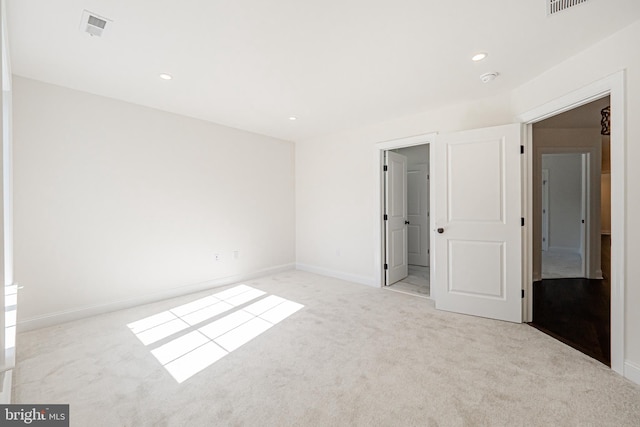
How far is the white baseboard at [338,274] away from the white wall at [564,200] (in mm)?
5875

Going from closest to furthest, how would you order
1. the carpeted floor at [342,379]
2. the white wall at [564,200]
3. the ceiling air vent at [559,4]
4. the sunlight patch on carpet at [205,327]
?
the carpeted floor at [342,379]
the ceiling air vent at [559,4]
the sunlight patch on carpet at [205,327]
the white wall at [564,200]

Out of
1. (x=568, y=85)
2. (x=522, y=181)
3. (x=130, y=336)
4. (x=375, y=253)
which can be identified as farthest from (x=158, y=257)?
(x=568, y=85)

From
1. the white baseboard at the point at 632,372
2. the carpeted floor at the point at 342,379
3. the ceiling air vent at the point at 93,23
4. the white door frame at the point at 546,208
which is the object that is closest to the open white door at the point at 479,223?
the carpeted floor at the point at 342,379

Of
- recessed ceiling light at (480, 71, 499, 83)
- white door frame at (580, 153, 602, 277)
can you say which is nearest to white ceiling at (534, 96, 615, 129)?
white door frame at (580, 153, 602, 277)

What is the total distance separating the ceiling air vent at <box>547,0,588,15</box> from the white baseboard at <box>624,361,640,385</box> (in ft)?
8.24

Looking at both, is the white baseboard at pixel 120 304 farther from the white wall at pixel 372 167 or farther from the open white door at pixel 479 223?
the open white door at pixel 479 223

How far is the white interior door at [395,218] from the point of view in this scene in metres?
4.34

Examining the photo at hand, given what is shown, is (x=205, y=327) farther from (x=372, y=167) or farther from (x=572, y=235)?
(x=572, y=235)

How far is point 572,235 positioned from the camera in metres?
6.91

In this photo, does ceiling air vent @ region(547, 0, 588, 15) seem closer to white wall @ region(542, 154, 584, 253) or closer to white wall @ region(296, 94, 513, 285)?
white wall @ region(296, 94, 513, 285)

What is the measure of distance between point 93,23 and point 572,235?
9.58m

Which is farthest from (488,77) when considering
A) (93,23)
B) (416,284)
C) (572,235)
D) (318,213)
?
(572,235)

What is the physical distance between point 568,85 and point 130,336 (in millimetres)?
4726

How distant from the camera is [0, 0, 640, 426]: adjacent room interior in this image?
6.11ft
